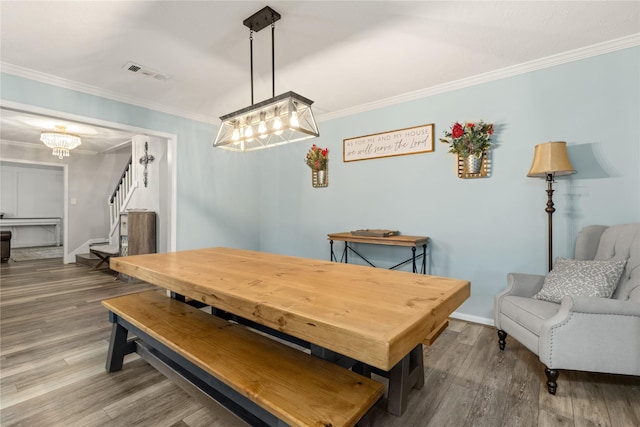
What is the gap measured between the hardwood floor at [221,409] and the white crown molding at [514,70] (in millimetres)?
2343

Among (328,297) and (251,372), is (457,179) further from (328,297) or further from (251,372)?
(251,372)

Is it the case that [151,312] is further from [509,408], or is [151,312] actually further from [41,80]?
[41,80]

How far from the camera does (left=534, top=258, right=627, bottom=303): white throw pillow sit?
1973mm

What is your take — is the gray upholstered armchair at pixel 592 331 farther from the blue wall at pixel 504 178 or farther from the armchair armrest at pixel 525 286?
the blue wall at pixel 504 178

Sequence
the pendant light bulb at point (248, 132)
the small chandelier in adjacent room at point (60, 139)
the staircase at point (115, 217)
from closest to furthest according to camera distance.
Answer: the pendant light bulb at point (248, 132), the small chandelier in adjacent room at point (60, 139), the staircase at point (115, 217)

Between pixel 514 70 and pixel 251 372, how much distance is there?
3172 mm

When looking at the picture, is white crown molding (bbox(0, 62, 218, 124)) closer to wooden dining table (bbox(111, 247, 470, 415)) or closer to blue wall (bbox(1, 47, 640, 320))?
blue wall (bbox(1, 47, 640, 320))

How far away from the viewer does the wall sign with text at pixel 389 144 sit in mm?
3281

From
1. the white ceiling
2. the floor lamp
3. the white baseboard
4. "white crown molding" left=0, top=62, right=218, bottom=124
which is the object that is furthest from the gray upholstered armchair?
"white crown molding" left=0, top=62, right=218, bottom=124

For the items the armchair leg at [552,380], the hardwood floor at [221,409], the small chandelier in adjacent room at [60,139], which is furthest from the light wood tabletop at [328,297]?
the small chandelier in adjacent room at [60,139]

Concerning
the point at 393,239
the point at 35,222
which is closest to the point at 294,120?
the point at 393,239

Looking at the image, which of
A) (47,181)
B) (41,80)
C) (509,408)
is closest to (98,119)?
(41,80)

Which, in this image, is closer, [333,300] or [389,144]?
[333,300]

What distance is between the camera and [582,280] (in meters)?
2.04
